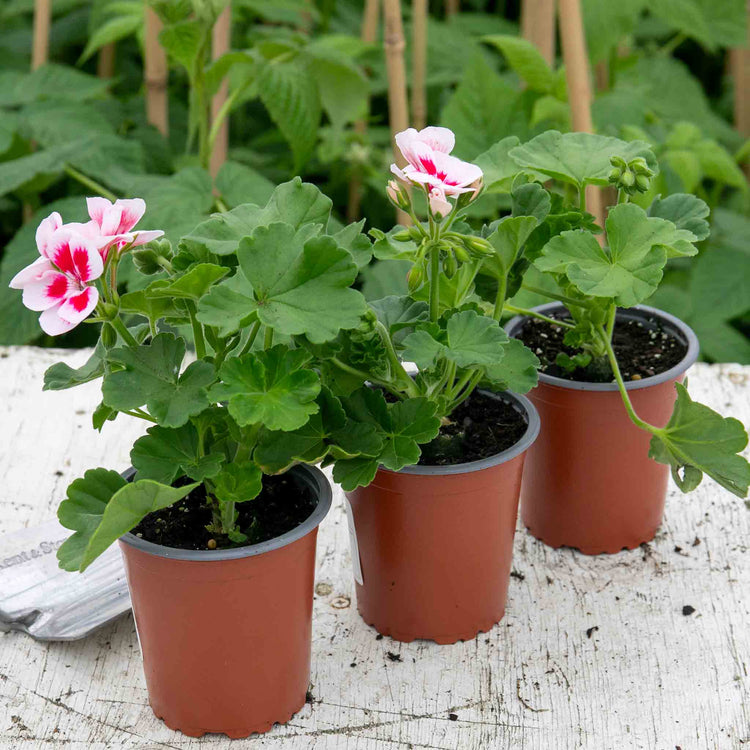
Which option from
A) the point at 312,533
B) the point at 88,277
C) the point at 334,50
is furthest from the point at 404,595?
the point at 334,50

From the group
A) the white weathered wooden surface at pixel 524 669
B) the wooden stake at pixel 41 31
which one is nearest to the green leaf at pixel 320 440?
the white weathered wooden surface at pixel 524 669

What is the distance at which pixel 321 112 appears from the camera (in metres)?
1.80

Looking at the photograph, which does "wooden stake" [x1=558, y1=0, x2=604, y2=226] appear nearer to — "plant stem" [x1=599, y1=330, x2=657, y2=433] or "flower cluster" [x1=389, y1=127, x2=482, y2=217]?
"plant stem" [x1=599, y1=330, x2=657, y2=433]

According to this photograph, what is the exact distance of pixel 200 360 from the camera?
0.74 metres

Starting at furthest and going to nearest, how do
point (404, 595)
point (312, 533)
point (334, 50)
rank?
1. point (334, 50)
2. point (404, 595)
3. point (312, 533)

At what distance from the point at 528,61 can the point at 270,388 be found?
0.96 metres

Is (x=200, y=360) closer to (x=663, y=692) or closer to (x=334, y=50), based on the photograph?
(x=663, y=692)

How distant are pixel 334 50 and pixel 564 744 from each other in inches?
41.2

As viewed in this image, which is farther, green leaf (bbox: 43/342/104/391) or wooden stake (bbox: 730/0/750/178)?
wooden stake (bbox: 730/0/750/178)

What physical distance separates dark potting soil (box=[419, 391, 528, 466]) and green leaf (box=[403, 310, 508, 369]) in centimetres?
12

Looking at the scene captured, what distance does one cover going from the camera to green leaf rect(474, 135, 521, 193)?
883 mm

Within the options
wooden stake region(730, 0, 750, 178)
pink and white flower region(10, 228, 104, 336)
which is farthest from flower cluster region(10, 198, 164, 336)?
wooden stake region(730, 0, 750, 178)

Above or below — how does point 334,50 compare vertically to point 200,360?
below

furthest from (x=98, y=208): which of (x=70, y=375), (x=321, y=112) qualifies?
(x=321, y=112)
